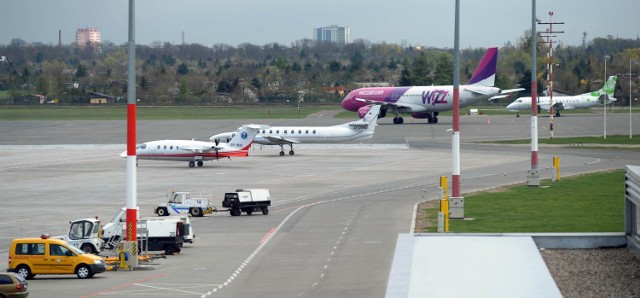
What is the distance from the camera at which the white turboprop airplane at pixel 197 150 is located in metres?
88.1

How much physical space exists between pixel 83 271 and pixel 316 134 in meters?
67.7

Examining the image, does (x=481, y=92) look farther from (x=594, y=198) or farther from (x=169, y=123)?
(x=594, y=198)

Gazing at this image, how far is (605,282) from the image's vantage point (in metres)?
30.5

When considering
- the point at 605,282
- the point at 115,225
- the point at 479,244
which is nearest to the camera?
the point at 605,282

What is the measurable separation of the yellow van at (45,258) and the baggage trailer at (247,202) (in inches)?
780

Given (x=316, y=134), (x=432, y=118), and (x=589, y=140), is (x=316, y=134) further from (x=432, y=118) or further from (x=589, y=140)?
(x=432, y=118)

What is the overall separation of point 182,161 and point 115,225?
155 feet

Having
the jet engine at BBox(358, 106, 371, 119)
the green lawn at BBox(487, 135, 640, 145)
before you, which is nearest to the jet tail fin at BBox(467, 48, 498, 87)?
the jet engine at BBox(358, 106, 371, 119)

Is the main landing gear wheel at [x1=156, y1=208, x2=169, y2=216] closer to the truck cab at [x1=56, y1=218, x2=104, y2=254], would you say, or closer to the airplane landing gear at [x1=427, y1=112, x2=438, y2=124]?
the truck cab at [x1=56, y1=218, x2=104, y2=254]

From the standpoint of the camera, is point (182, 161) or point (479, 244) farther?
point (182, 161)

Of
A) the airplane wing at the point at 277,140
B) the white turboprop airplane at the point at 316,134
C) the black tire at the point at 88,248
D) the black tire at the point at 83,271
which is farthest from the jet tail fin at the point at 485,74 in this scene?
the black tire at the point at 83,271

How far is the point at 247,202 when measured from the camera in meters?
56.8

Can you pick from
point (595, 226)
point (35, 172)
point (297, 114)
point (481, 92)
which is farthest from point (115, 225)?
point (297, 114)

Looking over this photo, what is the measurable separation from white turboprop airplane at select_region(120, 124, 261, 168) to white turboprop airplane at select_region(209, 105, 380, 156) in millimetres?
12235
